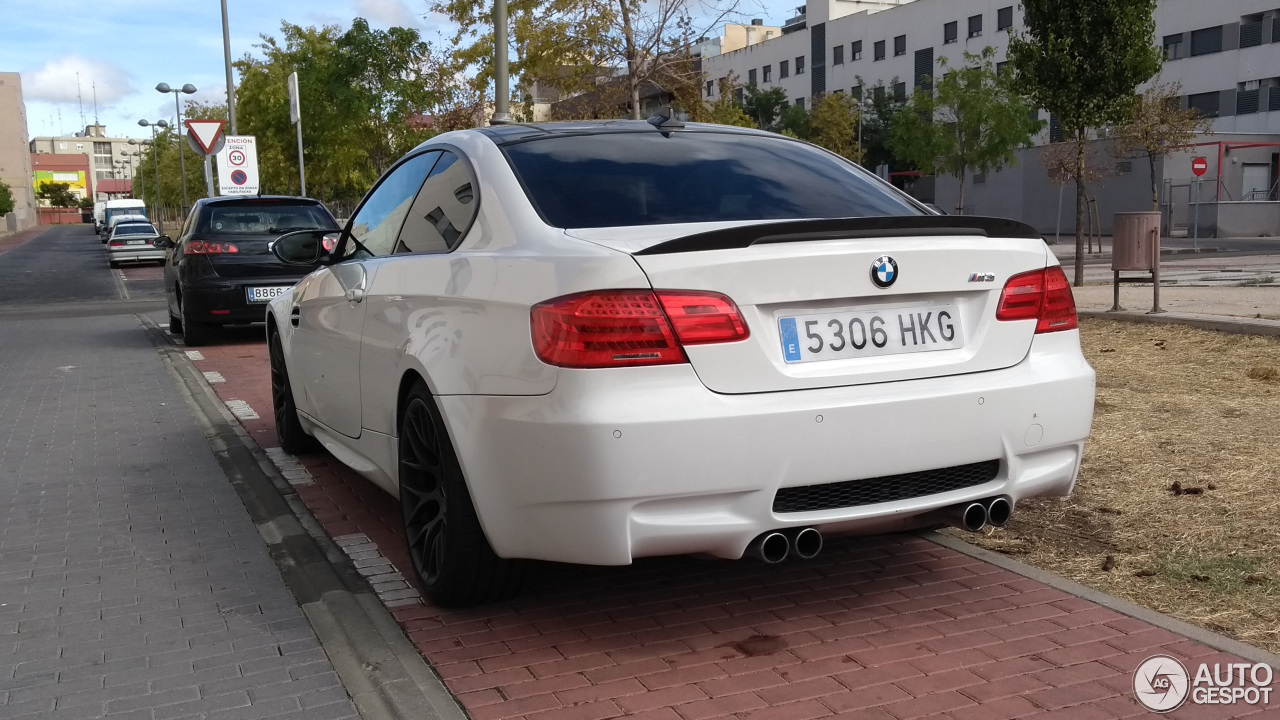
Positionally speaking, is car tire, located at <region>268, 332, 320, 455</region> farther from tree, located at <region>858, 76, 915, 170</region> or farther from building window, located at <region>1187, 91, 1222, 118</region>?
tree, located at <region>858, 76, 915, 170</region>

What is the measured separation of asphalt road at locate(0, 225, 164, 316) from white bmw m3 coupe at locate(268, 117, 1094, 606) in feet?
57.9

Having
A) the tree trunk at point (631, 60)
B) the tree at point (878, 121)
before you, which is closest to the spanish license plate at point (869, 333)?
the tree trunk at point (631, 60)

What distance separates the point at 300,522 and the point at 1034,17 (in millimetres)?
13455

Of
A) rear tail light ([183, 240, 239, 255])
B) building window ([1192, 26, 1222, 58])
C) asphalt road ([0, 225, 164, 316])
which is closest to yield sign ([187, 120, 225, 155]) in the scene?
asphalt road ([0, 225, 164, 316])

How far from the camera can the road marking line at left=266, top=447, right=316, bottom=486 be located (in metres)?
6.39

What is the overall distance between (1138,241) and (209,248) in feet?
30.6

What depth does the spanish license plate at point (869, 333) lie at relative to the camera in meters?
3.50

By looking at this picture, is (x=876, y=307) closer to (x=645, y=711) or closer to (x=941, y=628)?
(x=941, y=628)

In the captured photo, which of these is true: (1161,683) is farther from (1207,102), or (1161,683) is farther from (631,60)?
(1207,102)

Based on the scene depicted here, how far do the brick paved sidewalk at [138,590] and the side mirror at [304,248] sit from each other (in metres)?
1.21

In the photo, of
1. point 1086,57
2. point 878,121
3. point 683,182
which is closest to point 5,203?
point 878,121

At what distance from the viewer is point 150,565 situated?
193 inches

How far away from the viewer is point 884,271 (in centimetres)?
356

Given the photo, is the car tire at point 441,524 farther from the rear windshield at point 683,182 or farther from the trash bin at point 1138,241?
the trash bin at point 1138,241
